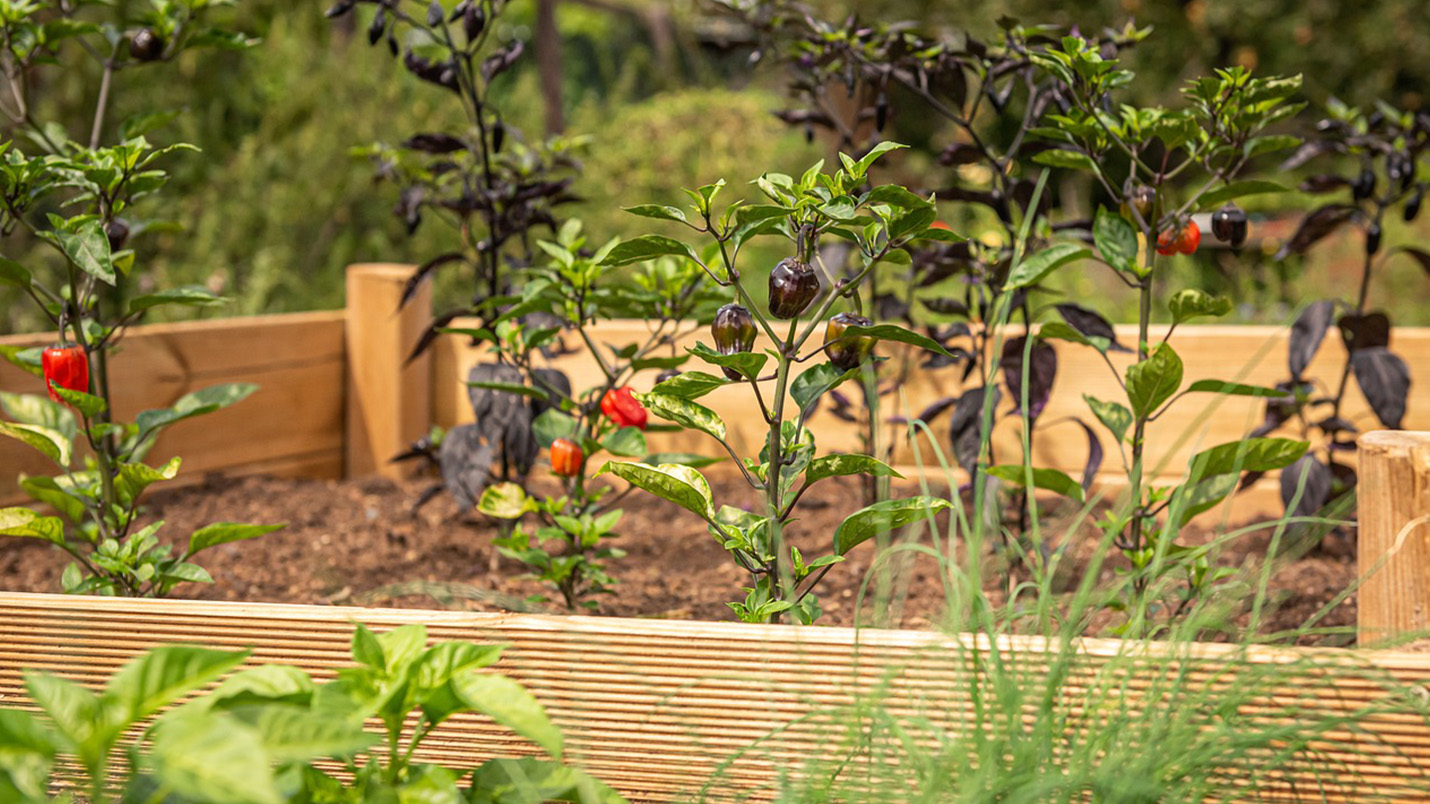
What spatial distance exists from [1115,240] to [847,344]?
593mm

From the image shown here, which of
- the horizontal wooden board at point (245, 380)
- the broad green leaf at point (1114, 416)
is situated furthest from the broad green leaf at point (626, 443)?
the horizontal wooden board at point (245, 380)

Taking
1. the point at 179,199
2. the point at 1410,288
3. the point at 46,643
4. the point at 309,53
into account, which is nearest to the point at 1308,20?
the point at 1410,288

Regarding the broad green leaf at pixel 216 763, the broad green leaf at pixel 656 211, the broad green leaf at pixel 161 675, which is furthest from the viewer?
the broad green leaf at pixel 656 211

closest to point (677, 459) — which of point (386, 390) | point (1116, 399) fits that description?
point (1116, 399)

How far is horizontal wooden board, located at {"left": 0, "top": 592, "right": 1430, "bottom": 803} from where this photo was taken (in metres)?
1.15

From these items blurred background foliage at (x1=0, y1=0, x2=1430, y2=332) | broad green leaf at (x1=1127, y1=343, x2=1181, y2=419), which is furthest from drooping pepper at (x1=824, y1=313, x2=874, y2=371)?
blurred background foliage at (x1=0, y1=0, x2=1430, y2=332)

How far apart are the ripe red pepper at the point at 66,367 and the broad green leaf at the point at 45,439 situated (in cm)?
5

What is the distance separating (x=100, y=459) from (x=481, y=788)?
3.01ft

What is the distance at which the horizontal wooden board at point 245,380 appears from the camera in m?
2.59

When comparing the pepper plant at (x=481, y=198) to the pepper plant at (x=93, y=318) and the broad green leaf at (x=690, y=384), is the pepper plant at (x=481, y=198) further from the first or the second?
the broad green leaf at (x=690, y=384)

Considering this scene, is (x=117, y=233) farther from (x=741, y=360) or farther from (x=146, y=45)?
(x=741, y=360)

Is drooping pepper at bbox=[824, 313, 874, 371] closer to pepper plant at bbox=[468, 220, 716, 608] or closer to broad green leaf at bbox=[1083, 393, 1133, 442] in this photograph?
pepper plant at bbox=[468, 220, 716, 608]

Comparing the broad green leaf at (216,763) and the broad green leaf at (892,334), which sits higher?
the broad green leaf at (892,334)

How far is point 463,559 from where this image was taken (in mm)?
2352
